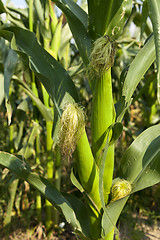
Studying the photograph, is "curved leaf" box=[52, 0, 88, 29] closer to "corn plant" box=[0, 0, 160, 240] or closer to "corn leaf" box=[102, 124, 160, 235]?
"corn plant" box=[0, 0, 160, 240]

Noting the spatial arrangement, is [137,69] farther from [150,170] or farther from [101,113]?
[150,170]

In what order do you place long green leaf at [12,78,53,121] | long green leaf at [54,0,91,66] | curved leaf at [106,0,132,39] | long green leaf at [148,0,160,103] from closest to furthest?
long green leaf at [148,0,160,103] < curved leaf at [106,0,132,39] < long green leaf at [54,0,91,66] < long green leaf at [12,78,53,121]

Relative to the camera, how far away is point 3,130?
7.70 ft

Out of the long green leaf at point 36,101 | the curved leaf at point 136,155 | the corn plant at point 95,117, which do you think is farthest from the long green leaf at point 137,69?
the long green leaf at point 36,101

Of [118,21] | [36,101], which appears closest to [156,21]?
[118,21]

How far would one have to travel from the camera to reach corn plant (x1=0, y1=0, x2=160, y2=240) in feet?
2.10

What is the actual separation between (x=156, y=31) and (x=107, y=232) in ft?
1.91

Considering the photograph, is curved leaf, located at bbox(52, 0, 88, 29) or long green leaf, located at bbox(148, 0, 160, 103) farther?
curved leaf, located at bbox(52, 0, 88, 29)

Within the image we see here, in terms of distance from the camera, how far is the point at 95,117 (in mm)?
713

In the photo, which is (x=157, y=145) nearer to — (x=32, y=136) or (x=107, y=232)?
(x=107, y=232)


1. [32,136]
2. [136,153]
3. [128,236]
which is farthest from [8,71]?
[128,236]

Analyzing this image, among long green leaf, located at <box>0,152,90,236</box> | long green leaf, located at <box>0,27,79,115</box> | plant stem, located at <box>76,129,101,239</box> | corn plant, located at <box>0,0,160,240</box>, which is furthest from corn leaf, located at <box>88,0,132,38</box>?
long green leaf, located at <box>0,152,90,236</box>

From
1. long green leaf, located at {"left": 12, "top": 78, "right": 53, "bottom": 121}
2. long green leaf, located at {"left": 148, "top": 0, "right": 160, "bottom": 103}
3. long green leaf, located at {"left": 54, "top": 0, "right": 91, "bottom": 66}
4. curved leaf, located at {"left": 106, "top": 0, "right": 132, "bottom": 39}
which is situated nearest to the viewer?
long green leaf, located at {"left": 148, "top": 0, "right": 160, "bottom": 103}

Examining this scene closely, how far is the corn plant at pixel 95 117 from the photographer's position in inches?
25.1
